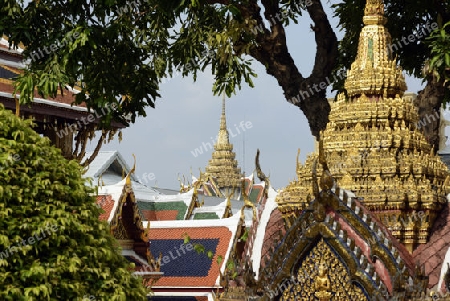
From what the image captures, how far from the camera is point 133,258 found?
18281mm

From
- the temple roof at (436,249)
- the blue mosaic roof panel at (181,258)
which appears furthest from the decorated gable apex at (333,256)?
the blue mosaic roof panel at (181,258)

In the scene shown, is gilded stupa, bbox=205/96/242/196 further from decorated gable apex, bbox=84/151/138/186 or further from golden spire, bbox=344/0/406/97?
golden spire, bbox=344/0/406/97

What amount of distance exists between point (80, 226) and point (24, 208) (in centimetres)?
43

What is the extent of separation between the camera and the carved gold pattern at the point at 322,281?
693cm

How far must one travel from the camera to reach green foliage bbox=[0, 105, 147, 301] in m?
7.09

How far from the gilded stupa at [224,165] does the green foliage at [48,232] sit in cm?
4714

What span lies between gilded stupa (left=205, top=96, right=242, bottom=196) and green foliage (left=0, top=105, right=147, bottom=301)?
47.1 m

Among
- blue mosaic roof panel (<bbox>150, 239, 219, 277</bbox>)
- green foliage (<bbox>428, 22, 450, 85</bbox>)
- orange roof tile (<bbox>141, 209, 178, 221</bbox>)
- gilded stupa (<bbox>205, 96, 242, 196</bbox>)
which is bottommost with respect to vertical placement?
gilded stupa (<bbox>205, 96, 242, 196</bbox>)

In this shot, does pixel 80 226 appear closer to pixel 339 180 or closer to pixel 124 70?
pixel 339 180

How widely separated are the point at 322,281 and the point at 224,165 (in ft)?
164

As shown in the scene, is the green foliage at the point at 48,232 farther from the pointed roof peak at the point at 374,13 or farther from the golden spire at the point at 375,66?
the pointed roof peak at the point at 374,13

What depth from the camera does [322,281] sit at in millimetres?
6973

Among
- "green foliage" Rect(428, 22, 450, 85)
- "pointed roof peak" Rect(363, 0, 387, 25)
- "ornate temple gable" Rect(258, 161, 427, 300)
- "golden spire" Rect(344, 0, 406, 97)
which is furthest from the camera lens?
"green foliage" Rect(428, 22, 450, 85)

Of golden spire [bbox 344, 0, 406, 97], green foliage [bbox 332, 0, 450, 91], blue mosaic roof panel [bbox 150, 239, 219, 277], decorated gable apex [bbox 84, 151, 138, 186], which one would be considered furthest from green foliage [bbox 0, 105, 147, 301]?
decorated gable apex [bbox 84, 151, 138, 186]
